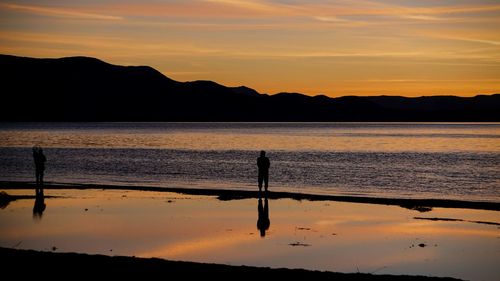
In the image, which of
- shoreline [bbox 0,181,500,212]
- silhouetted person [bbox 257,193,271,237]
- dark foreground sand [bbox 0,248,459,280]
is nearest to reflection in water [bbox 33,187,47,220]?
shoreline [bbox 0,181,500,212]

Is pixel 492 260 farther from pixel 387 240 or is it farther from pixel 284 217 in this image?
pixel 284 217

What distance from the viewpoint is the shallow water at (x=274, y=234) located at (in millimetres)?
16141

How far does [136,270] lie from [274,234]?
7.07m

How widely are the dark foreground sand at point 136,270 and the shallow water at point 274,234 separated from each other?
4.38 feet

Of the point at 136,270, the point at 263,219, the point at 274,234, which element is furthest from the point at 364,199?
the point at 136,270

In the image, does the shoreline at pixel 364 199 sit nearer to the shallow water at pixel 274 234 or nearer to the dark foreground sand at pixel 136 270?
the shallow water at pixel 274 234

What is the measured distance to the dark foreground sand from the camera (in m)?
13.1

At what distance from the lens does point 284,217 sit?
24.2m

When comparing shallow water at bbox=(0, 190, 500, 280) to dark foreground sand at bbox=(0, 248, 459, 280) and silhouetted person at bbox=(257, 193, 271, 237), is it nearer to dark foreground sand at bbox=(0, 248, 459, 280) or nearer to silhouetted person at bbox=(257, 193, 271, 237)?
silhouetted person at bbox=(257, 193, 271, 237)

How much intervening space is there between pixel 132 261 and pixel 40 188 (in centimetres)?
1828

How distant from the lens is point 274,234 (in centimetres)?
1992

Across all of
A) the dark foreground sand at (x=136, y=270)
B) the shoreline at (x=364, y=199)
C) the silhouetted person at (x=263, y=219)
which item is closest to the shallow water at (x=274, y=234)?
the silhouetted person at (x=263, y=219)

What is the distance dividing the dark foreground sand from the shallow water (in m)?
1.34

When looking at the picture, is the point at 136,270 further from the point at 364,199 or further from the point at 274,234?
the point at 364,199
